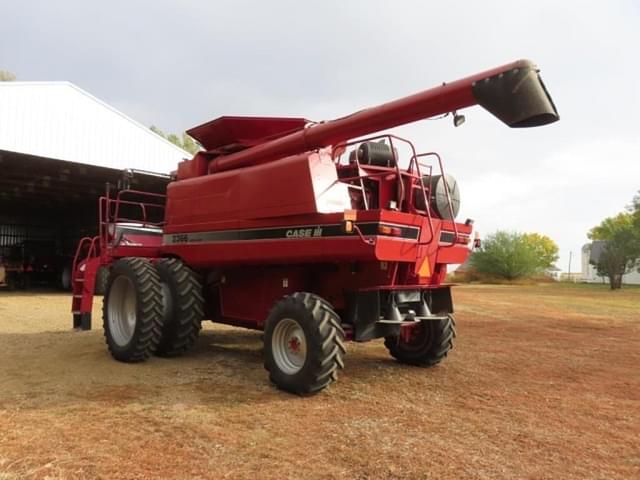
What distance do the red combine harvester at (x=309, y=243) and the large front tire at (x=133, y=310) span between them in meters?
0.02

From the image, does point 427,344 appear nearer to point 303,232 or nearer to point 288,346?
point 288,346

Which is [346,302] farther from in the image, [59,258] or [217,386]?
[59,258]

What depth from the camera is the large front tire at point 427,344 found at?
7125 millimetres

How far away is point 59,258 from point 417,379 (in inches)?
901

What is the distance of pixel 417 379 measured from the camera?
6.61 m

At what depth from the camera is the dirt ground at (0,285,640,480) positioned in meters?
3.83

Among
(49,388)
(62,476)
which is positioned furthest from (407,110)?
(49,388)

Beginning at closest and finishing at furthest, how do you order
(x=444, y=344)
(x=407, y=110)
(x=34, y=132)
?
(x=407, y=110) → (x=444, y=344) → (x=34, y=132)

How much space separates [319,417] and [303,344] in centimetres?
101

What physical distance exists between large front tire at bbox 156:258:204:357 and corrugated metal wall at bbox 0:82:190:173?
457 inches

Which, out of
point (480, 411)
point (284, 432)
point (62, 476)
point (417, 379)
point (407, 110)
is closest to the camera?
point (62, 476)

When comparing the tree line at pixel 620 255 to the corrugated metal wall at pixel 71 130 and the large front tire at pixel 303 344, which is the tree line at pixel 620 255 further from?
the large front tire at pixel 303 344

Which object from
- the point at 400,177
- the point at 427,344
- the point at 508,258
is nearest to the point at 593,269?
the point at 508,258

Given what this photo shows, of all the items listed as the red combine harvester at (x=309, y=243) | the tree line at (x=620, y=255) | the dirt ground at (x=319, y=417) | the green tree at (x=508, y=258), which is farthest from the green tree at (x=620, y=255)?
the red combine harvester at (x=309, y=243)
